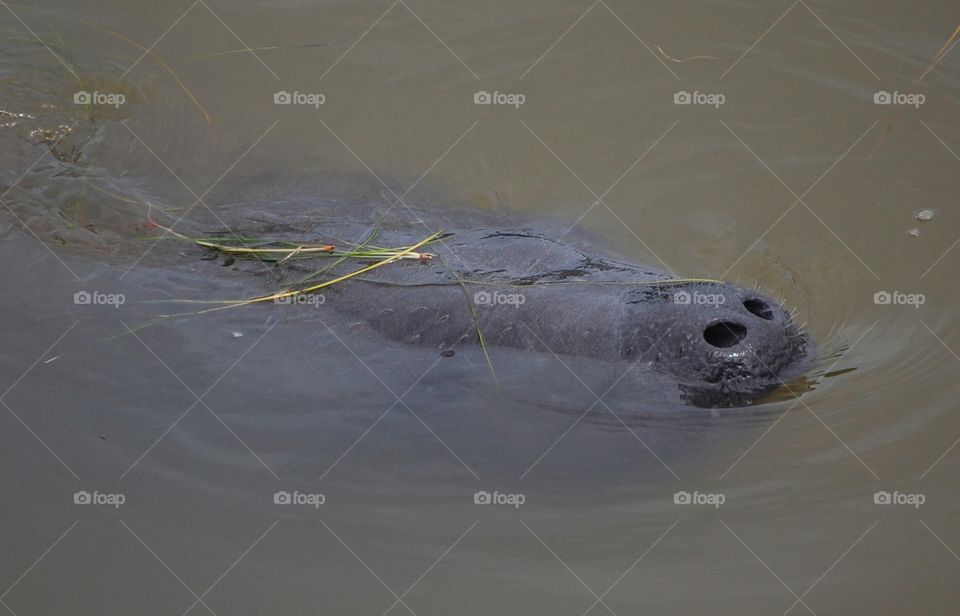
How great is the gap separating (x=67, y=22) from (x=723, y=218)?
6.13 metres

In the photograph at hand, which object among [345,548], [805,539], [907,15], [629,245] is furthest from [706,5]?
[345,548]

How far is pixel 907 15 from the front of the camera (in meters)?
9.41

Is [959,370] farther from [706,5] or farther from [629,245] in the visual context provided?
[706,5]
